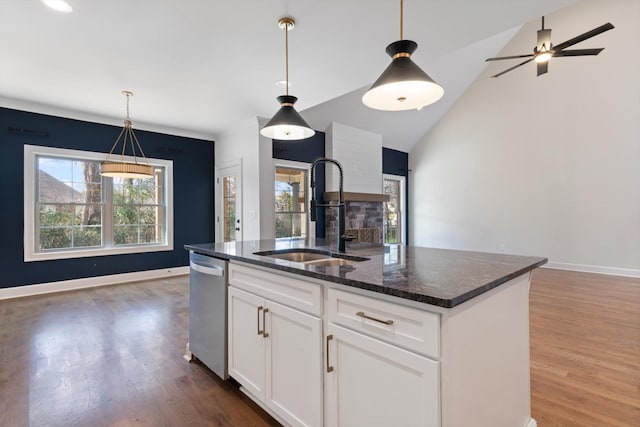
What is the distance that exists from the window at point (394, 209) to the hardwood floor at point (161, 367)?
4213 millimetres

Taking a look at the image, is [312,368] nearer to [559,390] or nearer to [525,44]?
[559,390]

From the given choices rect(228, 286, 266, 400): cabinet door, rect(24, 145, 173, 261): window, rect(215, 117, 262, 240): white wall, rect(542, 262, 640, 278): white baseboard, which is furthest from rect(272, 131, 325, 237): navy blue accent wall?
rect(542, 262, 640, 278): white baseboard

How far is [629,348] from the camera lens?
2574 millimetres

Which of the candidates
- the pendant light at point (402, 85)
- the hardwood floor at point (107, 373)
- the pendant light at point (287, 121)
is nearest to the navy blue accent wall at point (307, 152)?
the pendant light at point (287, 121)

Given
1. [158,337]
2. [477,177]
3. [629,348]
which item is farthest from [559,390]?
[477,177]

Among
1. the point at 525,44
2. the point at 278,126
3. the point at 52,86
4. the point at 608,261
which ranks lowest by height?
the point at 608,261

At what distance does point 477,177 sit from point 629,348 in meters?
4.78

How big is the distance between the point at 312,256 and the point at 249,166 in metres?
3.22

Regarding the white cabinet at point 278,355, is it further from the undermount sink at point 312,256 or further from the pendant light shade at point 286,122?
the pendant light shade at point 286,122

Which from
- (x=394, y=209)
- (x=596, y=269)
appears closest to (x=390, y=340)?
(x=596, y=269)

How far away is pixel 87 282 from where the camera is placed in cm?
471

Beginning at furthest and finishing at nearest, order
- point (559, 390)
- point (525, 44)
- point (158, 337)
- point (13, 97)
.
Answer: point (525, 44)
point (13, 97)
point (158, 337)
point (559, 390)

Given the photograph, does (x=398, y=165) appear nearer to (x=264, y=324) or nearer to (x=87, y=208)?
(x=87, y=208)

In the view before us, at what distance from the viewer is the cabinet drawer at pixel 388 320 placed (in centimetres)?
101
